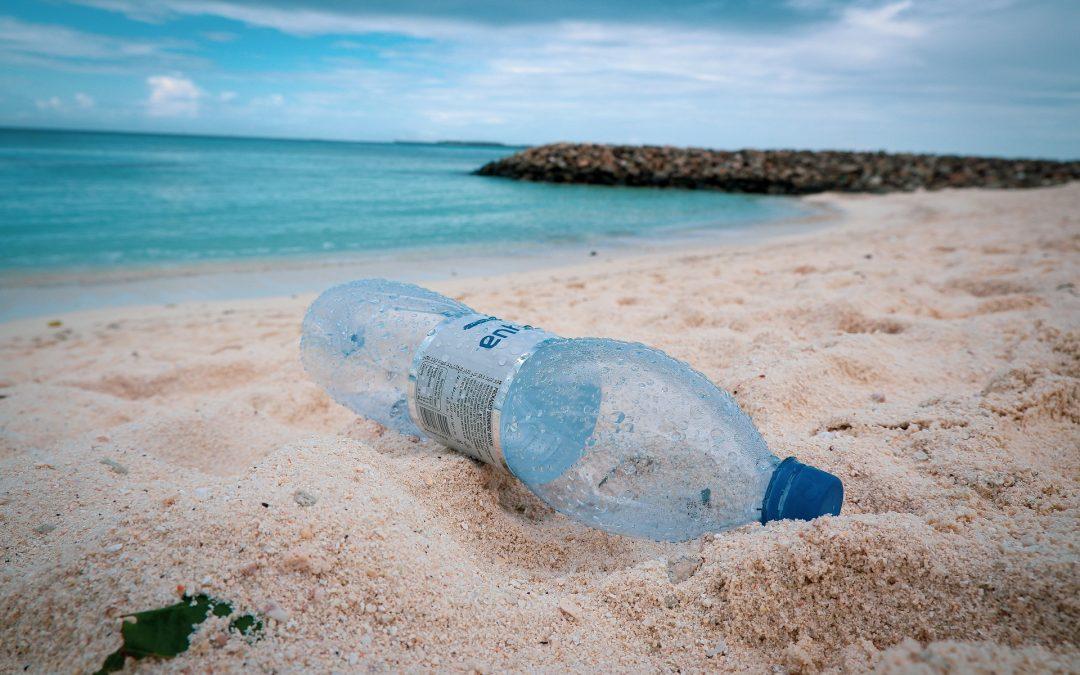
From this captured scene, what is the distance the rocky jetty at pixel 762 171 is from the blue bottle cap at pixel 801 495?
1934cm

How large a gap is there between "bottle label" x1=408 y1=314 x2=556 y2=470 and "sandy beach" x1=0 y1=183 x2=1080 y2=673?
4.1 inches

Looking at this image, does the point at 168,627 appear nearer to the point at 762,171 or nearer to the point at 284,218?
the point at 284,218

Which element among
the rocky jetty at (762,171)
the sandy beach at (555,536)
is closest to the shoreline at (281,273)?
the sandy beach at (555,536)

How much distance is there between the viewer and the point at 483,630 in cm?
113

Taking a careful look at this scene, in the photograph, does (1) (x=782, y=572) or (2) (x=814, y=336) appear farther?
(2) (x=814, y=336)

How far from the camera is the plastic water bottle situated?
1479 millimetres

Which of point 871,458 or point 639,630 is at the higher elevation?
point 871,458

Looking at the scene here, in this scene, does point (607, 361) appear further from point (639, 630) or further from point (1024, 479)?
point (1024, 479)

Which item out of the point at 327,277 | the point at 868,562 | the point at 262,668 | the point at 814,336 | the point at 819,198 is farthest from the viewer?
the point at 819,198

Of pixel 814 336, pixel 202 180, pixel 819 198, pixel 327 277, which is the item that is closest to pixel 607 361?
pixel 814 336

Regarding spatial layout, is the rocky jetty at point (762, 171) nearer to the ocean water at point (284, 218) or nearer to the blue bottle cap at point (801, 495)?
the ocean water at point (284, 218)

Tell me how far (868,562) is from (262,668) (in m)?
1.10

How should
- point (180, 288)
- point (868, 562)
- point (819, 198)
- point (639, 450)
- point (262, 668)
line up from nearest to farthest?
1. point (262, 668)
2. point (868, 562)
3. point (639, 450)
4. point (180, 288)
5. point (819, 198)

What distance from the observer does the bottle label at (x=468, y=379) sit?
1.51m
